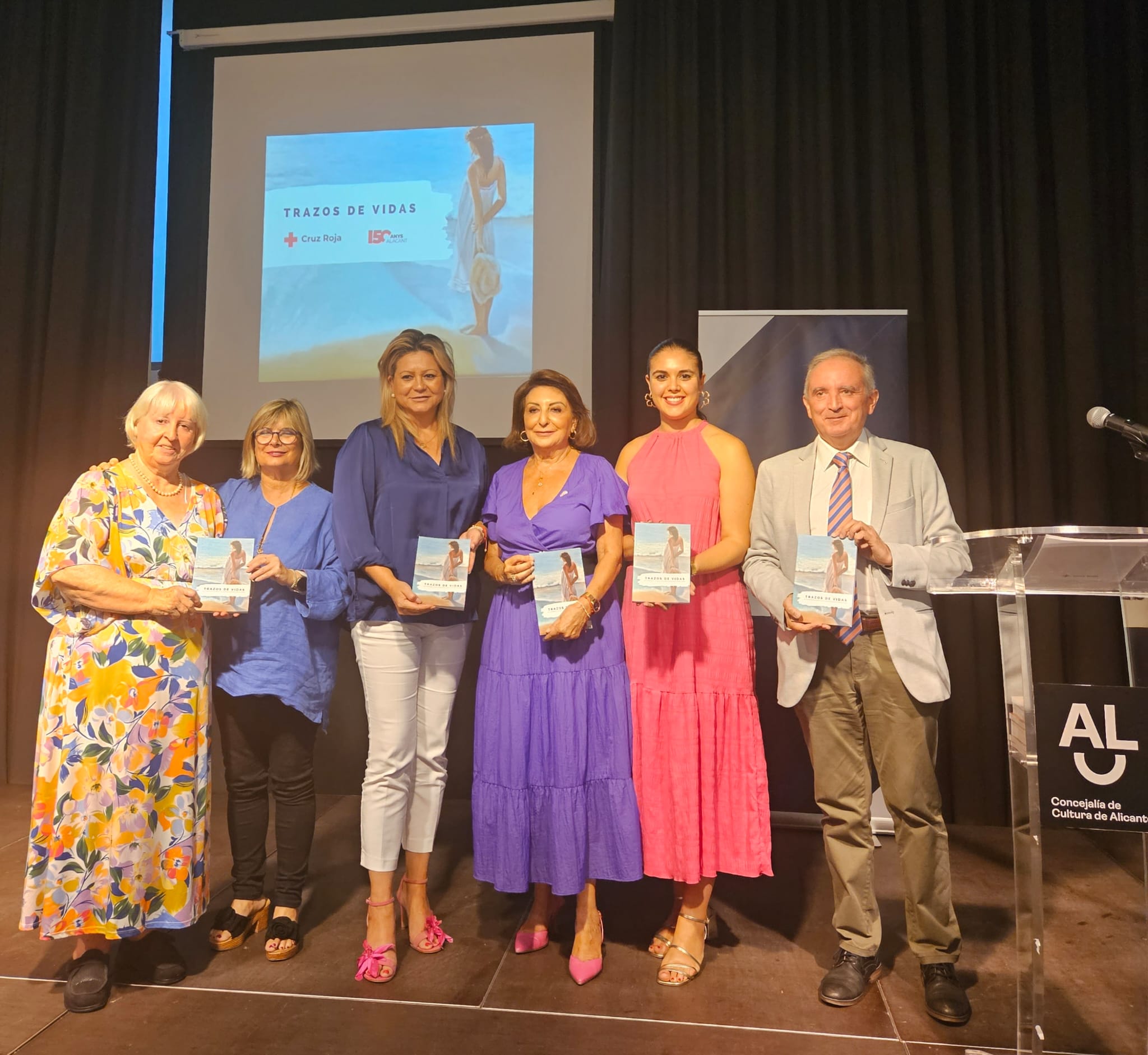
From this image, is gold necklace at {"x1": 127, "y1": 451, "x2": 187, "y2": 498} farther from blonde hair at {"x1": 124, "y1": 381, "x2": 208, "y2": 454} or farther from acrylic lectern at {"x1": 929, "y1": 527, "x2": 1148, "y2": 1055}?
acrylic lectern at {"x1": 929, "y1": 527, "x2": 1148, "y2": 1055}

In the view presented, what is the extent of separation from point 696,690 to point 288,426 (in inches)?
57.6

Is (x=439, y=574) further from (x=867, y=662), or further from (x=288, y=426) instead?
(x=867, y=662)

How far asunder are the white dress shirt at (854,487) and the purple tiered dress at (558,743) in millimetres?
537

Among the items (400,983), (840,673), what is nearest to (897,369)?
(840,673)

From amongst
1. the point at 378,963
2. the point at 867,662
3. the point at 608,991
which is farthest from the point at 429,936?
the point at 867,662

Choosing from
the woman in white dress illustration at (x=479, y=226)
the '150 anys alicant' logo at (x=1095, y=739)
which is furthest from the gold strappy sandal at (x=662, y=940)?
the woman in white dress illustration at (x=479, y=226)

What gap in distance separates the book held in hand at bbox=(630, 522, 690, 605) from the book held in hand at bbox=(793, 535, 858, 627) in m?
0.29

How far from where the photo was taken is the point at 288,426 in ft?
7.95

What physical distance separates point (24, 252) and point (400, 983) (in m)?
4.23

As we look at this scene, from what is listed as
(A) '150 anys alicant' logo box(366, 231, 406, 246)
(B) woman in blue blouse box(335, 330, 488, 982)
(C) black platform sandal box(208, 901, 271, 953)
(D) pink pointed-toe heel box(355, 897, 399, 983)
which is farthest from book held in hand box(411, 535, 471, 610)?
(A) '150 anys alicant' logo box(366, 231, 406, 246)

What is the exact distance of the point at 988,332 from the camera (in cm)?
362

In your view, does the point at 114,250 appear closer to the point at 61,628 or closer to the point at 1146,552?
the point at 61,628

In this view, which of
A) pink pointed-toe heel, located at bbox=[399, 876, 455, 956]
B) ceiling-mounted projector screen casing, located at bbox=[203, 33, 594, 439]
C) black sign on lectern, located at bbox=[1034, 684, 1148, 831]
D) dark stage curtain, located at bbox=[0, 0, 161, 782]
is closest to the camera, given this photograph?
black sign on lectern, located at bbox=[1034, 684, 1148, 831]

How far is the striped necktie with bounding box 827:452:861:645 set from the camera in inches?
83.5
